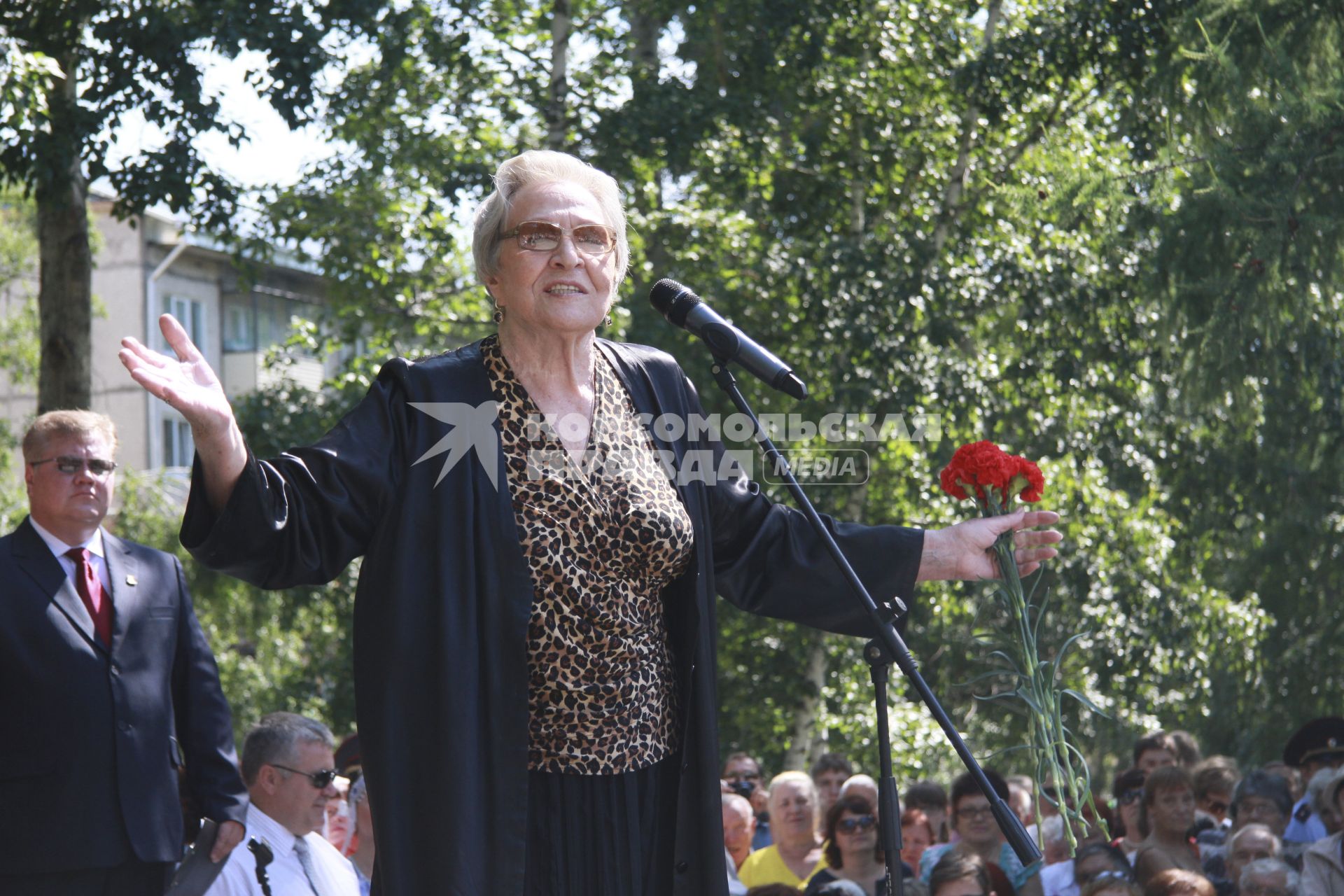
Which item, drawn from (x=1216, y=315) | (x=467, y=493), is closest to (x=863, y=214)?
(x=1216, y=315)

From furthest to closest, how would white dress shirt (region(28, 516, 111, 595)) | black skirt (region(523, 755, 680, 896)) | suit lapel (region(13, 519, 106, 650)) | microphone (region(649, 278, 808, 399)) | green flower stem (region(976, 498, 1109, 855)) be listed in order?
white dress shirt (region(28, 516, 111, 595)), suit lapel (region(13, 519, 106, 650)), green flower stem (region(976, 498, 1109, 855)), microphone (region(649, 278, 808, 399)), black skirt (region(523, 755, 680, 896))

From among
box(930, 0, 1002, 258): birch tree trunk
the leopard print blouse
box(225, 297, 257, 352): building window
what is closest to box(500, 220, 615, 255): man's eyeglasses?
the leopard print blouse

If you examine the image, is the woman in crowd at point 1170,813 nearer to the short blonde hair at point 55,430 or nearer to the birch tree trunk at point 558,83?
the short blonde hair at point 55,430

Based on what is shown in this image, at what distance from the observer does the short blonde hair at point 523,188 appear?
292cm

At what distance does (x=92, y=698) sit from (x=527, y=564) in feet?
6.86

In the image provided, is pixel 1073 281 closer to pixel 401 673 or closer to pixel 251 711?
pixel 401 673

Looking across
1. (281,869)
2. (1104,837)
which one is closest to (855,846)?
(1104,837)

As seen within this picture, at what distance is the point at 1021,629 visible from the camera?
3404 mm

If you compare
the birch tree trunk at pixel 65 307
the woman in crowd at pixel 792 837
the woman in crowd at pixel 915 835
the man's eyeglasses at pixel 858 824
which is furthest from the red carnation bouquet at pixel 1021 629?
the birch tree trunk at pixel 65 307

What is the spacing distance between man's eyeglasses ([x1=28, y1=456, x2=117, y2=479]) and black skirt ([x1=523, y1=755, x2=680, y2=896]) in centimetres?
227

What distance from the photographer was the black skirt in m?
2.68

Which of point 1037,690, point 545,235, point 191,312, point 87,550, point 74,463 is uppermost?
point 191,312

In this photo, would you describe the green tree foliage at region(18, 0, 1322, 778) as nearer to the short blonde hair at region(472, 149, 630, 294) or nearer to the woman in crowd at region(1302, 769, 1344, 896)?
the woman in crowd at region(1302, 769, 1344, 896)

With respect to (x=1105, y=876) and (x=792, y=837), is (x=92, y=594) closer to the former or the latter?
(x=1105, y=876)
